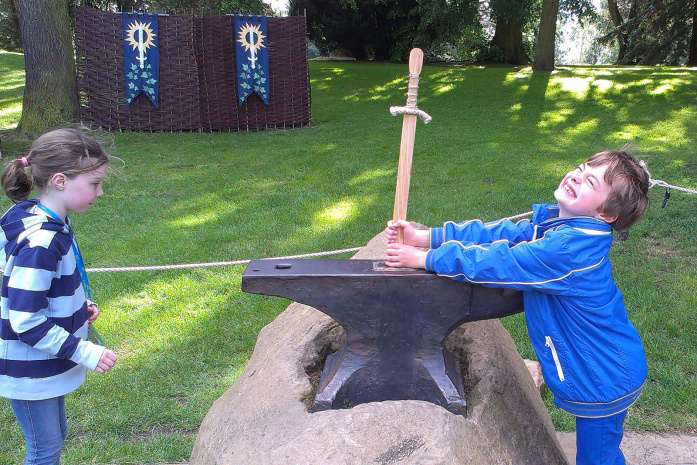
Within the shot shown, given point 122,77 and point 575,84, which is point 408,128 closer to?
point 122,77

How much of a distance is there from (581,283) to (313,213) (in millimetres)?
4489

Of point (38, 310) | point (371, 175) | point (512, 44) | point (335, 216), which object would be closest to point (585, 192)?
point (38, 310)

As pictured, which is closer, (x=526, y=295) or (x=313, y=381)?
(x=526, y=295)

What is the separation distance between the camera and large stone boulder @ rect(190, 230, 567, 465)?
190 cm

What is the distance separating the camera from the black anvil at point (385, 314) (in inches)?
86.2

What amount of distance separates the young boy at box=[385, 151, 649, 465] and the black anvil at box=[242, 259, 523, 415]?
0.30ft

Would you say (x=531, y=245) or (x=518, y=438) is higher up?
(x=531, y=245)

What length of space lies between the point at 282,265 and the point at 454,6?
15.1 meters

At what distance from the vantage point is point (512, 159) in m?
8.39

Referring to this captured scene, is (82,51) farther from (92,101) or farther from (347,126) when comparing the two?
(347,126)

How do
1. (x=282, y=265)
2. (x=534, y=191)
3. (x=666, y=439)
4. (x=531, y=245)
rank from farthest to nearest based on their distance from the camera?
(x=534, y=191)
(x=666, y=439)
(x=282, y=265)
(x=531, y=245)

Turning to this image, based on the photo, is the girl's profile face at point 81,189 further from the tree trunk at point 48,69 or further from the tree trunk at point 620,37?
the tree trunk at point 620,37

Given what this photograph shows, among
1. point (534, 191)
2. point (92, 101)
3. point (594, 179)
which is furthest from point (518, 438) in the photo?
point (92, 101)

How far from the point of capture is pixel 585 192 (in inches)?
88.2
